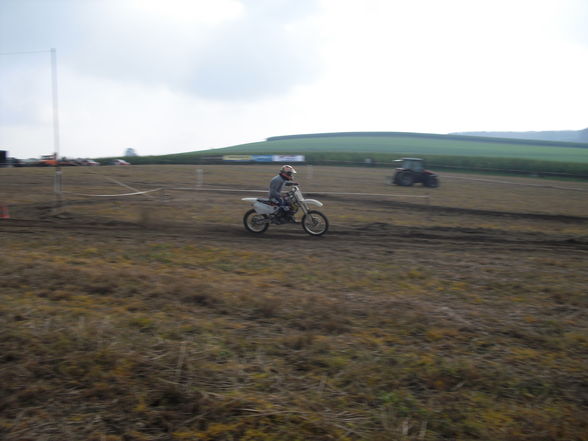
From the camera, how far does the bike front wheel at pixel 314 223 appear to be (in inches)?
435

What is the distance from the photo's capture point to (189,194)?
18.4 m

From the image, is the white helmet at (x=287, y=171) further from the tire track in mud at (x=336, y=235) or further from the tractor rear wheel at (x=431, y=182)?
the tractor rear wheel at (x=431, y=182)

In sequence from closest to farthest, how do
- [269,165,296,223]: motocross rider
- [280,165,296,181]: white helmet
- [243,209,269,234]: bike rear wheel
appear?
[280,165,296,181]: white helmet, [269,165,296,223]: motocross rider, [243,209,269,234]: bike rear wheel

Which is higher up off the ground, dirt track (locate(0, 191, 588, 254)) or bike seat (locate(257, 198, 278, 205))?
bike seat (locate(257, 198, 278, 205))

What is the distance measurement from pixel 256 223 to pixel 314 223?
4.86 ft

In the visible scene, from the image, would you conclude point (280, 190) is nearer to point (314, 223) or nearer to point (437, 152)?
point (314, 223)

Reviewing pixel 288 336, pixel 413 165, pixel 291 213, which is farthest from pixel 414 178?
pixel 288 336

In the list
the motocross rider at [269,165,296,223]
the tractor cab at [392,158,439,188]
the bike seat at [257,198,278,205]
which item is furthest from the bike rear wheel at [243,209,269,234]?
the tractor cab at [392,158,439,188]

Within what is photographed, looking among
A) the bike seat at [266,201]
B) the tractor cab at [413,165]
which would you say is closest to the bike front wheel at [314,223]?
the bike seat at [266,201]

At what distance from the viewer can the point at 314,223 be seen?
11.1 m

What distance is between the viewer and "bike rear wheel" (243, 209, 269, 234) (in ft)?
36.9

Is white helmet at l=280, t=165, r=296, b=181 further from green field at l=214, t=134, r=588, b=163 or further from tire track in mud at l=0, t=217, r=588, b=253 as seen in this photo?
green field at l=214, t=134, r=588, b=163

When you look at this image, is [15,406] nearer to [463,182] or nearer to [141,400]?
[141,400]

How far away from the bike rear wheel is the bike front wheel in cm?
100
